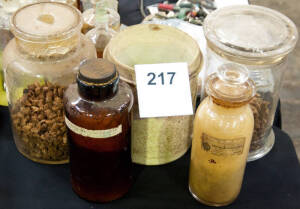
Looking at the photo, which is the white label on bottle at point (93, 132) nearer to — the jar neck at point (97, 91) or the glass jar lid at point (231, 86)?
the jar neck at point (97, 91)

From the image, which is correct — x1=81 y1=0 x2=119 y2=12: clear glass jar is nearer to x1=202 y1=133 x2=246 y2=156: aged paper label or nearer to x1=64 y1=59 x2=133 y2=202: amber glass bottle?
x1=64 y1=59 x2=133 y2=202: amber glass bottle

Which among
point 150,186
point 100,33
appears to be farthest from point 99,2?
point 150,186

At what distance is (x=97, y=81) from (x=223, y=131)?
8.7 inches

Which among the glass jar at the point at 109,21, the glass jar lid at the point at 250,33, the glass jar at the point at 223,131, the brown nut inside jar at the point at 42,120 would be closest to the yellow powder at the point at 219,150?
the glass jar at the point at 223,131

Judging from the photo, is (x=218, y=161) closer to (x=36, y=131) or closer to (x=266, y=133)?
(x=266, y=133)

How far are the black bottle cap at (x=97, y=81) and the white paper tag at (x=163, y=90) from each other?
0.27 feet

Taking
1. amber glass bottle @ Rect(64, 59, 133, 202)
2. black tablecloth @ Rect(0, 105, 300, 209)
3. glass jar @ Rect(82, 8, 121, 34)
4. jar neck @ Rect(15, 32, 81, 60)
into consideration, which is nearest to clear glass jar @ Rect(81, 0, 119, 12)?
glass jar @ Rect(82, 8, 121, 34)

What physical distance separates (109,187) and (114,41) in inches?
11.0

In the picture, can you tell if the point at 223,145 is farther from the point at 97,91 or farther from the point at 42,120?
the point at 42,120

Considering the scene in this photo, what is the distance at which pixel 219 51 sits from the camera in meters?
0.79

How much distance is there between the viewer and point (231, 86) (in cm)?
70

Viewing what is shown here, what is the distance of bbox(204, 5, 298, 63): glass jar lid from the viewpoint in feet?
2.52

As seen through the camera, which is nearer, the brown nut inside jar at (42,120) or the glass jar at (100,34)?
the brown nut inside jar at (42,120)

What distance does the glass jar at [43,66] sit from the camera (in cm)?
78
